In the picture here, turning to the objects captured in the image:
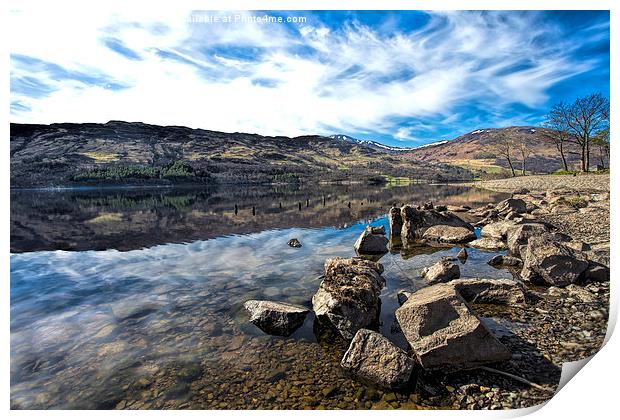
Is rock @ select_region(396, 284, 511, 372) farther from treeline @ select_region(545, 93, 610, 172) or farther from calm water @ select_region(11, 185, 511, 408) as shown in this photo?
treeline @ select_region(545, 93, 610, 172)

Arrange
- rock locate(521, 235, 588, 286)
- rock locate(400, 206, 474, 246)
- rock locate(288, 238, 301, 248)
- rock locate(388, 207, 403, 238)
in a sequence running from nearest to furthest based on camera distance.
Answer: rock locate(521, 235, 588, 286) → rock locate(288, 238, 301, 248) → rock locate(400, 206, 474, 246) → rock locate(388, 207, 403, 238)

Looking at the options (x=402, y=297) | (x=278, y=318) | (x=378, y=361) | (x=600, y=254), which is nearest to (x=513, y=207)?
(x=600, y=254)

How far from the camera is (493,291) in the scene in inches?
353

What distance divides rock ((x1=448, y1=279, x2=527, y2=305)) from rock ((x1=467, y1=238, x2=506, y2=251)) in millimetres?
7136

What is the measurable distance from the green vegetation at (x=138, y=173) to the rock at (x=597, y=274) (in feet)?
369

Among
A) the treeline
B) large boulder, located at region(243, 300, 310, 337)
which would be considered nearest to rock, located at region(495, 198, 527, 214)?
the treeline

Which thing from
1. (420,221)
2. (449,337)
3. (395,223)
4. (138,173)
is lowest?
(449,337)

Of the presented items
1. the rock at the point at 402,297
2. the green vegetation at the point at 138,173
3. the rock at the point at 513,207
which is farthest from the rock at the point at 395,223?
the green vegetation at the point at 138,173

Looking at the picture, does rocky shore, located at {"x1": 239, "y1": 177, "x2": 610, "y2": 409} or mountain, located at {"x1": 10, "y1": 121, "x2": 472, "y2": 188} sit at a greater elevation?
mountain, located at {"x1": 10, "y1": 121, "x2": 472, "y2": 188}

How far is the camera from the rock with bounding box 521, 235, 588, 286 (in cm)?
926

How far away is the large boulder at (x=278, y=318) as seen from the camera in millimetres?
7671

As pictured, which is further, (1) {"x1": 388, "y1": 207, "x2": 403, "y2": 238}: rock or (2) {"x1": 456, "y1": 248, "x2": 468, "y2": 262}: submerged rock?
(1) {"x1": 388, "y1": 207, "x2": 403, "y2": 238}: rock

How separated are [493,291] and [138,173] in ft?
426

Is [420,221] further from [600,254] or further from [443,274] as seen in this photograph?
[600,254]
